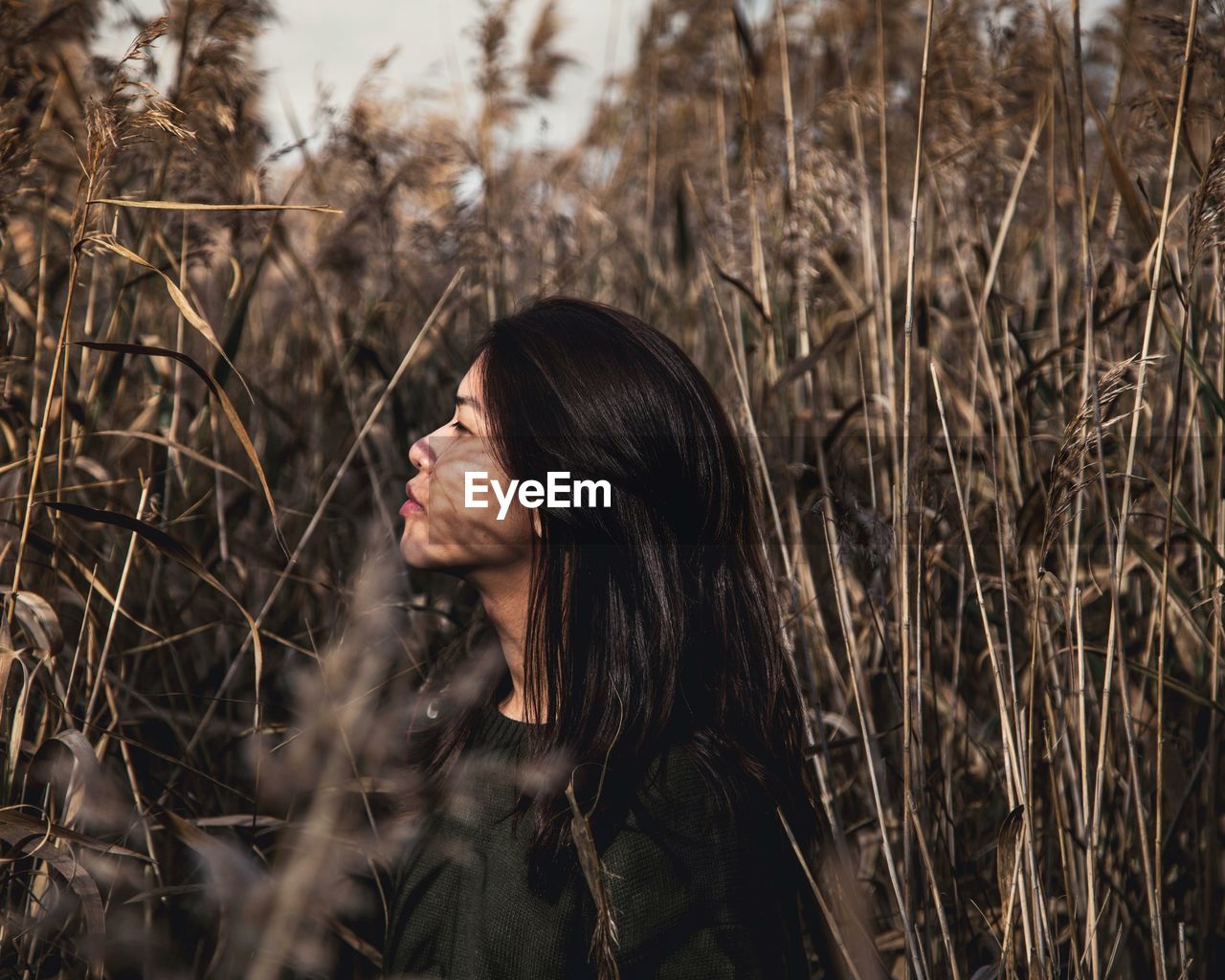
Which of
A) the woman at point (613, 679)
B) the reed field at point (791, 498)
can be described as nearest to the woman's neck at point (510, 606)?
the woman at point (613, 679)

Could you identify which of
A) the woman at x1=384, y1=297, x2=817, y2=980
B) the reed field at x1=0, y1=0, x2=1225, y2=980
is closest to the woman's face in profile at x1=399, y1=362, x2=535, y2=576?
Answer: the woman at x1=384, y1=297, x2=817, y2=980

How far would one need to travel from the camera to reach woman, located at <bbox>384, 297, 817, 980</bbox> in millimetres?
1033

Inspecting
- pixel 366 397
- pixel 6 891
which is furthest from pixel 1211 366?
pixel 6 891

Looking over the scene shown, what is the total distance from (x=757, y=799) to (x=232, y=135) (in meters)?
1.38

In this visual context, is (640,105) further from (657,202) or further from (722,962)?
(722,962)

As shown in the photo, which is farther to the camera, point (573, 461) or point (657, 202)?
point (657, 202)

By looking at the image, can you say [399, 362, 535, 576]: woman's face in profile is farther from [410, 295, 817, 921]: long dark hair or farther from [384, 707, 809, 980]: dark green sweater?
[384, 707, 809, 980]: dark green sweater

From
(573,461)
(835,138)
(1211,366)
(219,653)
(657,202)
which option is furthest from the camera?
(657,202)

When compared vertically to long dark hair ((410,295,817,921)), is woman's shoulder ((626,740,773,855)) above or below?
below

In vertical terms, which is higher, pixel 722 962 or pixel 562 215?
pixel 562 215

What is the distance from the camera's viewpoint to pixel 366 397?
5.83 ft

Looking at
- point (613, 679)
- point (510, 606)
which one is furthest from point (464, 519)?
point (613, 679)

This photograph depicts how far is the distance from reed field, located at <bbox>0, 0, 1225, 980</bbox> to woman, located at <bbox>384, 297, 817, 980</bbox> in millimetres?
96

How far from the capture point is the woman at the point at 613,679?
1.03 metres
